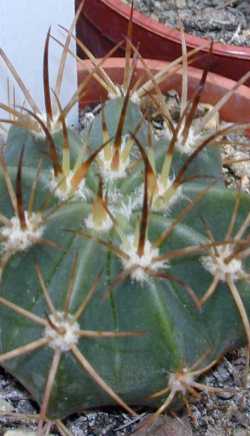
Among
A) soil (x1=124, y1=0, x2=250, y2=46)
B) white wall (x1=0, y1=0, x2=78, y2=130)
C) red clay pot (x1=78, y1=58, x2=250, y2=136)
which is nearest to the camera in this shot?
white wall (x1=0, y1=0, x2=78, y2=130)

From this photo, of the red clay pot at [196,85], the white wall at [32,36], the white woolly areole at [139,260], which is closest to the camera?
the white woolly areole at [139,260]

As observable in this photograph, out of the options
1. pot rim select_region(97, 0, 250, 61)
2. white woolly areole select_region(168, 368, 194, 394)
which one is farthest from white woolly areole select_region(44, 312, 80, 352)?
pot rim select_region(97, 0, 250, 61)

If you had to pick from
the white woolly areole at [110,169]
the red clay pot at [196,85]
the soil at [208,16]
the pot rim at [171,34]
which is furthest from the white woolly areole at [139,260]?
the soil at [208,16]

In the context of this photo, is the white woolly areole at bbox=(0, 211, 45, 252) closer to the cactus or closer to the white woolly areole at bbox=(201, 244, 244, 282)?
the cactus

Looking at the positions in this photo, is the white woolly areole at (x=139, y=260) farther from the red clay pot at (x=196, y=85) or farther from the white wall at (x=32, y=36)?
the red clay pot at (x=196, y=85)

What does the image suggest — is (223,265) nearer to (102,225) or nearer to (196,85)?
(102,225)

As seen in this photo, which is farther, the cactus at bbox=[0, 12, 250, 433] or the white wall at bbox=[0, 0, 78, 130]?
the white wall at bbox=[0, 0, 78, 130]

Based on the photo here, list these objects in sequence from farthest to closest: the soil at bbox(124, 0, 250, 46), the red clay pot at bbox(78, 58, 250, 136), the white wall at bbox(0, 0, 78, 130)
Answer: the soil at bbox(124, 0, 250, 46) → the red clay pot at bbox(78, 58, 250, 136) → the white wall at bbox(0, 0, 78, 130)
